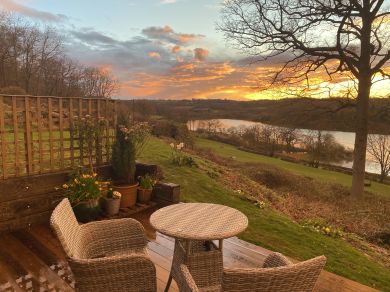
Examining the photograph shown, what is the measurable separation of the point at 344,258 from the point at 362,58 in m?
6.79

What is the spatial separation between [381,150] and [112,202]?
2036 cm

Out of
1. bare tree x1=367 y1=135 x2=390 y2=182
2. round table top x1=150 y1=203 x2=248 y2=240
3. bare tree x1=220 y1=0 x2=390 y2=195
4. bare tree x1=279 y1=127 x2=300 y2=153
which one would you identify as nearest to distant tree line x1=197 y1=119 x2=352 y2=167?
bare tree x1=279 y1=127 x2=300 y2=153

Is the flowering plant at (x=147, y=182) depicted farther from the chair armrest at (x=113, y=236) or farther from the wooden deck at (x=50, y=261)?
the chair armrest at (x=113, y=236)

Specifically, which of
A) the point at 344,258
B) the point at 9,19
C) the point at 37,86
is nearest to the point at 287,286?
the point at 344,258

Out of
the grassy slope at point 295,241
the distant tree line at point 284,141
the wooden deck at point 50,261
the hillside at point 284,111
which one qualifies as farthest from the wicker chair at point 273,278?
the distant tree line at point 284,141

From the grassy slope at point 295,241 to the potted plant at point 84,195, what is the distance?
2.10m

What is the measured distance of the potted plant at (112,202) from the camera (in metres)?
4.23

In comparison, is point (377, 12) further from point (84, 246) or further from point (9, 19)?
point (9, 19)

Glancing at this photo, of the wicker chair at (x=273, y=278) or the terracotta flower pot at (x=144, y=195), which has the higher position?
the wicker chair at (x=273, y=278)

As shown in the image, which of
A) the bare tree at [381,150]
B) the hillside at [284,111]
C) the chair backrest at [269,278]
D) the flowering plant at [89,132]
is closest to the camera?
the chair backrest at [269,278]

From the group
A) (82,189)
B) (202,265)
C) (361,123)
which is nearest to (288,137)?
(361,123)

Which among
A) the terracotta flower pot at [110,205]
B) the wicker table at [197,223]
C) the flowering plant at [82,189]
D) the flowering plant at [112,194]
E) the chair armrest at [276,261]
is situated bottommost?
the terracotta flower pot at [110,205]

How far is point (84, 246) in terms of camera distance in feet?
7.27

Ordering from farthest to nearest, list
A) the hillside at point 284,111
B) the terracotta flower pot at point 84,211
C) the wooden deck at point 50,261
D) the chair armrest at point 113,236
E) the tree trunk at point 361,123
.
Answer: the hillside at point 284,111 → the tree trunk at point 361,123 → the terracotta flower pot at point 84,211 → the wooden deck at point 50,261 → the chair armrest at point 113,236
